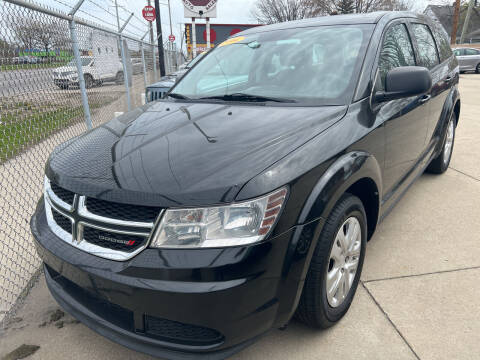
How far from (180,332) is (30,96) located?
2.80 meters

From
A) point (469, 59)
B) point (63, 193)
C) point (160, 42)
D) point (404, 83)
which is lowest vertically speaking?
point (469, 59)

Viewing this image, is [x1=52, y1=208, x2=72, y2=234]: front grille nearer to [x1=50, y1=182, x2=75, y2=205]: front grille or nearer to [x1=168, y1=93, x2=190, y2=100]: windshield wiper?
[x1=50, y1=182, x2=75, y2=205]: front grille

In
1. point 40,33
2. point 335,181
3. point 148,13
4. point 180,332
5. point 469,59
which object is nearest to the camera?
point 180,332

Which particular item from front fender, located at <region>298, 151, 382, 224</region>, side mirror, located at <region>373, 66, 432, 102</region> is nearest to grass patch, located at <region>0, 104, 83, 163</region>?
front fender, located at <region>298, 151, 382, 224</region>

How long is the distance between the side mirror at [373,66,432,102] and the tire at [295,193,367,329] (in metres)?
0.75

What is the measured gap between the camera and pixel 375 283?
8.36 ft

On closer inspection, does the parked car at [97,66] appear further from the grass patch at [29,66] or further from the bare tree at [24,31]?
the bare tree at [24,31]

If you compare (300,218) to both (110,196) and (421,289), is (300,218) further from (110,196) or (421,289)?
(421,289)

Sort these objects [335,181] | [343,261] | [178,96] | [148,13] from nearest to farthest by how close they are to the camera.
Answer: [335,181], [343,261], [178,96], [148,13]

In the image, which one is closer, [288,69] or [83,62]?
[288,69]

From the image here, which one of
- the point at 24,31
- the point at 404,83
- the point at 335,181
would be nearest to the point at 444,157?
the point at 404,83

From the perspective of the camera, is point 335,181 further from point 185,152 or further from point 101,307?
point 101,307

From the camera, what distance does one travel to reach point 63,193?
1.89m

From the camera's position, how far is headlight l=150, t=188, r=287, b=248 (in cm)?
152
